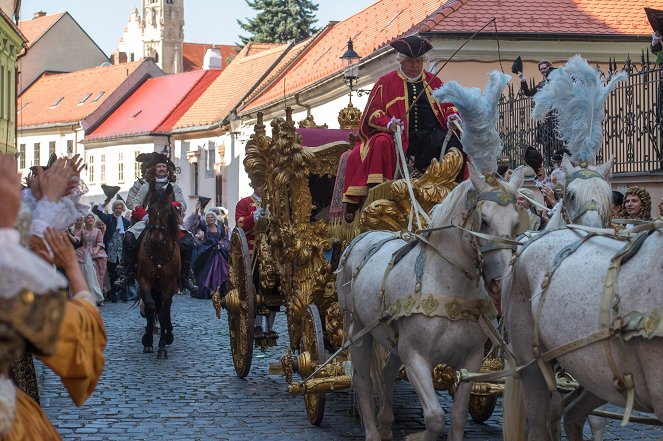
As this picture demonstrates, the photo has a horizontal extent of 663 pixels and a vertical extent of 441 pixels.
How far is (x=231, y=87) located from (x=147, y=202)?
4720 cm

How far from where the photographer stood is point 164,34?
366 ft

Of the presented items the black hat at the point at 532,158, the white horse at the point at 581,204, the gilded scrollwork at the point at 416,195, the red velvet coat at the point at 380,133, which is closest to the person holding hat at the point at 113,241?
the black hat at the point at 532,158

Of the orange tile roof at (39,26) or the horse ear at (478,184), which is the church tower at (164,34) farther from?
the horse ear at (478,184)

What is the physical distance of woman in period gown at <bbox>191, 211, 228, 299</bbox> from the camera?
21.9 metres

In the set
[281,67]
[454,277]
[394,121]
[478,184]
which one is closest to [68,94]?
[281,67]

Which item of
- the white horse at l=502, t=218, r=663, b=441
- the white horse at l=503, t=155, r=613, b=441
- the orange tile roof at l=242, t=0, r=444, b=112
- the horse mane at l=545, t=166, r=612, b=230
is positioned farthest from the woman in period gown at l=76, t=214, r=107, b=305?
the white horse at l=502, t=218, r=663, b=441

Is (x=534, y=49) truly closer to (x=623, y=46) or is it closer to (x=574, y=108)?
(x=623, y=46)

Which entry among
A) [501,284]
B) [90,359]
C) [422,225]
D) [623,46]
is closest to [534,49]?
[623,46]

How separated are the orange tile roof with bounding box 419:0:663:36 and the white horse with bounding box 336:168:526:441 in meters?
21.8

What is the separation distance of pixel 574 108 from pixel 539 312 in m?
1.98

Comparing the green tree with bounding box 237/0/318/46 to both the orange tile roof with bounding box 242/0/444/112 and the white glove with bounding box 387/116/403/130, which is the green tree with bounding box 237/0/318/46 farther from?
the white glove with bounding box 387/116/403/130

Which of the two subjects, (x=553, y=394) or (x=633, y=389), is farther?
(x=553, y=394)

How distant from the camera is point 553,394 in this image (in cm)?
657

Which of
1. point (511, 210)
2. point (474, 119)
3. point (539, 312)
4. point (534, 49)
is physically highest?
point (534, 49)
